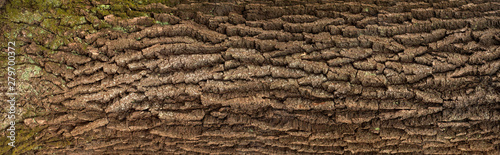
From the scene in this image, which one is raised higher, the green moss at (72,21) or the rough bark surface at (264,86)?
the green moss at (72,21)

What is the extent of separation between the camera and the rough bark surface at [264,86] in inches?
71.7

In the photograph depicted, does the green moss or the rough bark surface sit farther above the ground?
the green moss

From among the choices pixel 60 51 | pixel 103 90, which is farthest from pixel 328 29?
pixel 60 51

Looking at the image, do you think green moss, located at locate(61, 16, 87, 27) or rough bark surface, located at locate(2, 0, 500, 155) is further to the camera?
green moss, located at locate(61, 16, 87, 27)

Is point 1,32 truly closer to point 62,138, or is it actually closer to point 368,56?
point 62,138

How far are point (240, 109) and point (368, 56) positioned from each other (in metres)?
0.86

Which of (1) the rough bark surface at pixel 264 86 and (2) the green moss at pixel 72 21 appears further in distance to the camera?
(2) the green moss at pixel 72 21

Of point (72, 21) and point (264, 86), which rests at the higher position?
point (72, 21)

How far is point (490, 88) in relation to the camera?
1816 mm

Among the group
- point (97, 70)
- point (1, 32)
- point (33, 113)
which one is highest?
point (1, 32)

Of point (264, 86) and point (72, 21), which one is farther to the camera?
point (72, 21)

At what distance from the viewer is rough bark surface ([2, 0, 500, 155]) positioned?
71.7 inches

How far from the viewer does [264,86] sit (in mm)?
1827

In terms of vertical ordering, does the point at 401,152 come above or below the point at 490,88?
below
